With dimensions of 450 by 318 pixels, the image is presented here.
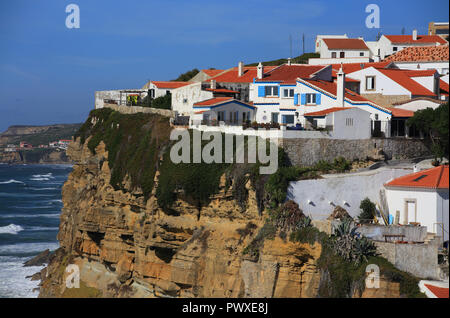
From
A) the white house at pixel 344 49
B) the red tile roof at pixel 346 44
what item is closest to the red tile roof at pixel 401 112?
the white house at pixel 344 49

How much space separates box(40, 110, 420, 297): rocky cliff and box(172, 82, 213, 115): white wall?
4.30 meters

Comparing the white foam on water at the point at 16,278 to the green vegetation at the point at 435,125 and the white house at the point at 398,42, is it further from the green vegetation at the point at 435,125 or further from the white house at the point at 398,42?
the white house at the point at 398,42

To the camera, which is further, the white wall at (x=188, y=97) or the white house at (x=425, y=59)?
the white house at (x=425, y=59)

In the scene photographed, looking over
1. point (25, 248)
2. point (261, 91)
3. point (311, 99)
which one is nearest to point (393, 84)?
point (311, 99)

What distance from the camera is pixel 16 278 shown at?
199ft

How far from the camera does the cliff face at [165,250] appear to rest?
35.7m

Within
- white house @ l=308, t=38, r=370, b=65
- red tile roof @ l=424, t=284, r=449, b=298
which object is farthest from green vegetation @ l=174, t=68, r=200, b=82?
red tile roof @ l=424, t=284, r=449, b=298

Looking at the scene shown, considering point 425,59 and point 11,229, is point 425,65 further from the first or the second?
point 11,229

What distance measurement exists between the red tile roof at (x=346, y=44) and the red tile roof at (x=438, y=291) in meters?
40.8

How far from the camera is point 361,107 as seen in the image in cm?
4356

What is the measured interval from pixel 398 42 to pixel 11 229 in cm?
4098
